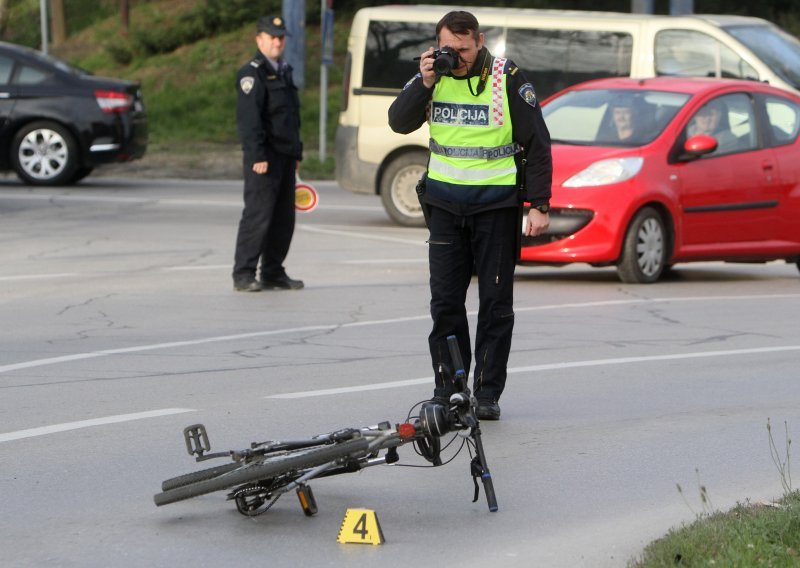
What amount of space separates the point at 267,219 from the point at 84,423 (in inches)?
189

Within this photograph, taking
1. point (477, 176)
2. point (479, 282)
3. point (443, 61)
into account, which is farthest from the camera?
point (479, 282)

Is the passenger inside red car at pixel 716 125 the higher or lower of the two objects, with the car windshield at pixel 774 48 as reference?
lower

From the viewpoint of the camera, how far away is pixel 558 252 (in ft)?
39.5

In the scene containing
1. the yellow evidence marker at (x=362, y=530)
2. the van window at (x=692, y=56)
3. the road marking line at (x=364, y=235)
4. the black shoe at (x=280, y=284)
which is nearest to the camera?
the yellow evidence marker at (x=362, y=530)

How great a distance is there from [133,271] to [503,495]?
757cm

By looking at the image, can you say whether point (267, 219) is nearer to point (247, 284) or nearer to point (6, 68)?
point (247, 284)

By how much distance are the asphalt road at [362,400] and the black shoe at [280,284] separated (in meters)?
0.09

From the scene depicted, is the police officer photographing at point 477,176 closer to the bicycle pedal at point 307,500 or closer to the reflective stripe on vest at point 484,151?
the reflective stripe on vest at point 484,151

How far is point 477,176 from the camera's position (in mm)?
6914

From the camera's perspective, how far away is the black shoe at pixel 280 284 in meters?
12.0

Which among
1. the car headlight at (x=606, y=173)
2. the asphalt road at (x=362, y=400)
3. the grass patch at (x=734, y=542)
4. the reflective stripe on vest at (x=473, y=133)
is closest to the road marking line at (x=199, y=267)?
the asphalt road at (x=362, y=400)

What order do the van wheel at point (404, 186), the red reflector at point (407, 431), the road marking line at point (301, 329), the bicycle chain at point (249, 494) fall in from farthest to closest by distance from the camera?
1. the van wheel at point (404, 186)
2. the road marking line at point (301, 329)
3. the bicycle chain at point (249, 494)
4. the red reflector at point (407, 431)

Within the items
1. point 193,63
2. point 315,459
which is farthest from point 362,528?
point 193,63

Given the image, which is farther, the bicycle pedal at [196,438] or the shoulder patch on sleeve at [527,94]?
the shoulder patch on sleeve at [527,94]
